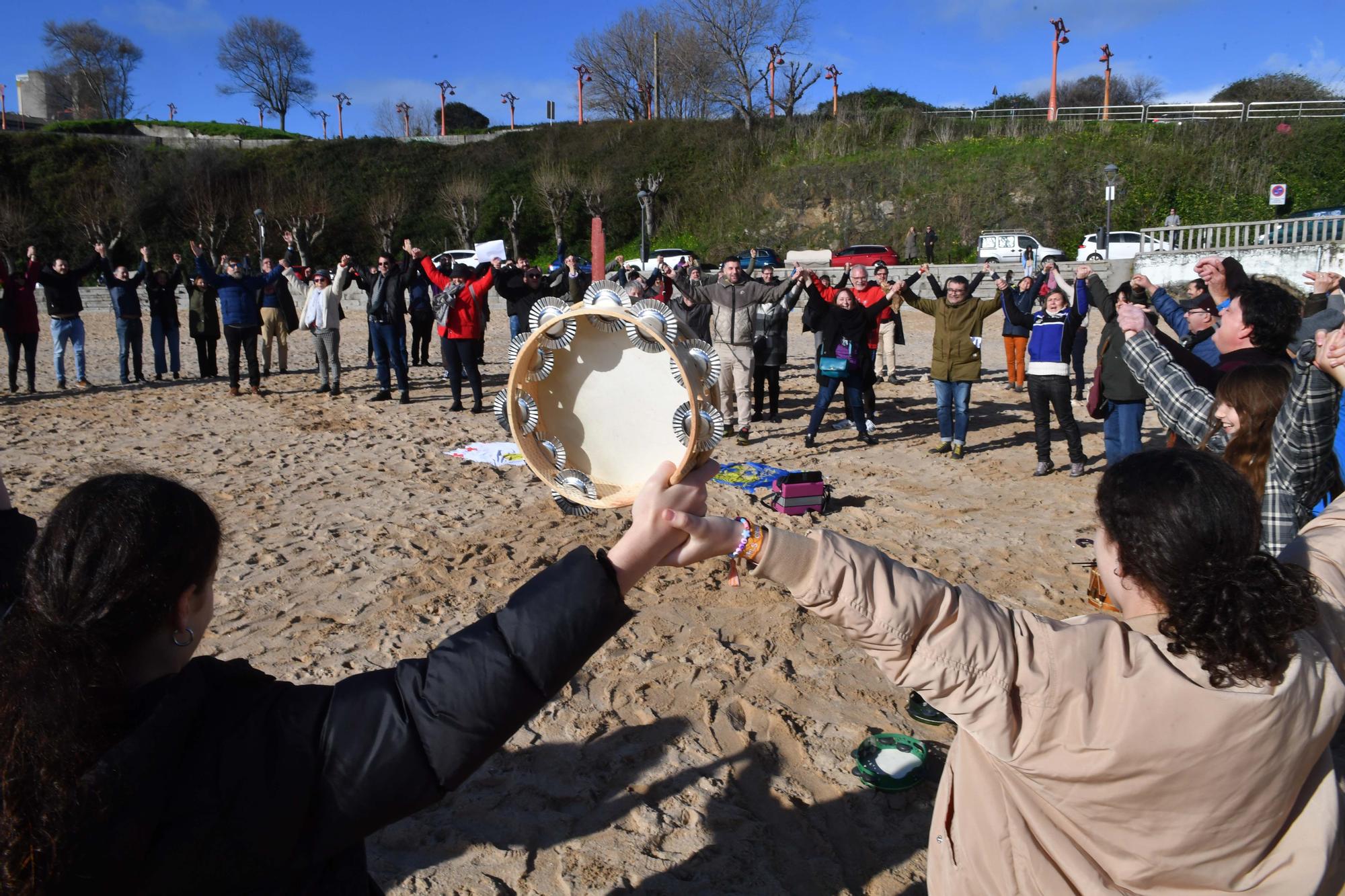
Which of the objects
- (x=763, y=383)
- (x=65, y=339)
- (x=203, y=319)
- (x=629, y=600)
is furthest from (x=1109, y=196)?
(x=65, y=339)

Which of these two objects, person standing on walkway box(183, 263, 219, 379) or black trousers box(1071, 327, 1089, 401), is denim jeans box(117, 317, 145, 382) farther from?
black trousers box(1071, 327, 1089, 401)

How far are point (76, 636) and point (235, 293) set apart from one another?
11789mm

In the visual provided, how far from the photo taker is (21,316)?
12125mm

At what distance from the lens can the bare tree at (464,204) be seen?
4469 cm

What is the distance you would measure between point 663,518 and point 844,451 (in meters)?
8.24

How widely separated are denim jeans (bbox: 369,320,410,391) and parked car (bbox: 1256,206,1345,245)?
22737 mm

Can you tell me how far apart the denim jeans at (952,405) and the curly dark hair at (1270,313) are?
4914mm

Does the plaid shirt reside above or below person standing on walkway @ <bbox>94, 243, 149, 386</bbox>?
below

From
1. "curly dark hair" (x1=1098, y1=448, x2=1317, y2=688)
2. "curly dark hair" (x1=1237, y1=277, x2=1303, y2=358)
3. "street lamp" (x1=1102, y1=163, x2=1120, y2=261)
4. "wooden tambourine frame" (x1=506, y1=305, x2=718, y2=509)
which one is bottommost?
"curly dark hair" (x1=1098, y1=448, x2=1317, y2=688)

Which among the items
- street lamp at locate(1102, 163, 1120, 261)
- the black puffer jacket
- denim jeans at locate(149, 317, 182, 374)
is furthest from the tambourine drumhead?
street lamp at locate(1102, 163, 1120, 261)

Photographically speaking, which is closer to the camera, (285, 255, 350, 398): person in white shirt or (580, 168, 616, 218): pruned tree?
(285, 255, 350, 398): person in white shirt

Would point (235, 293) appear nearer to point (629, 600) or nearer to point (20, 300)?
point (20, 300)

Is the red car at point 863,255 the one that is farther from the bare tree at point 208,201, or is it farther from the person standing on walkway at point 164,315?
the bare tree at point 208,201

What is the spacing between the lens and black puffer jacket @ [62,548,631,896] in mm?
1215
